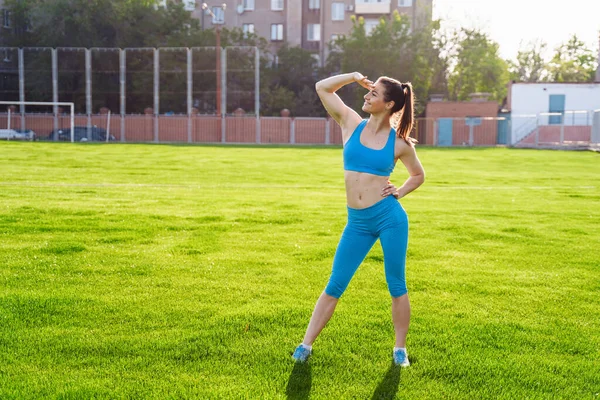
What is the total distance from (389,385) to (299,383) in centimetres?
60

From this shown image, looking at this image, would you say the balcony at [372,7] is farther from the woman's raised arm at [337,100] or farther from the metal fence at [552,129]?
the woman's raised arm at [337,100]

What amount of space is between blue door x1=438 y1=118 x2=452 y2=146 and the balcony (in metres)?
20.1

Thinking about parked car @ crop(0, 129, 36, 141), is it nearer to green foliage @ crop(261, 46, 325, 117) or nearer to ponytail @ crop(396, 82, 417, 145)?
green foliage @ crop(261, 46, 325, 117)

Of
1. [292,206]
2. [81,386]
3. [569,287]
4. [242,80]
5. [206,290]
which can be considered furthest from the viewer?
[242,80]

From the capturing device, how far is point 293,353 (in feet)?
17.3

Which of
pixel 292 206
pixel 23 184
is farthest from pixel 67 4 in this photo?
pixel 292 206

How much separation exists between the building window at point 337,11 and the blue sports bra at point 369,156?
2671 inches

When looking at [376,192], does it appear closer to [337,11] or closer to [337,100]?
[337,100]

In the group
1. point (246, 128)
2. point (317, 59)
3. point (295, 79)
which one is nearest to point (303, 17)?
point (317, 59)

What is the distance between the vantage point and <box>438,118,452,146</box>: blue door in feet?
180

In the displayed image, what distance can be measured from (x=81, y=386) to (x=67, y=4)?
198 feet

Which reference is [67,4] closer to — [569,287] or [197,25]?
[197,25]

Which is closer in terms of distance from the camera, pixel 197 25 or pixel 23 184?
pixel 23 184

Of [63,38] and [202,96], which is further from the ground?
[63,38]
